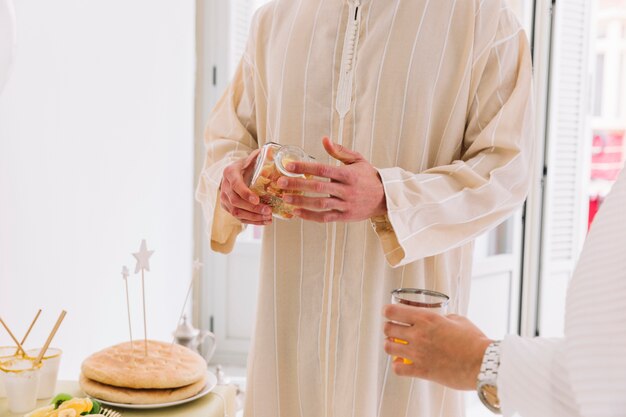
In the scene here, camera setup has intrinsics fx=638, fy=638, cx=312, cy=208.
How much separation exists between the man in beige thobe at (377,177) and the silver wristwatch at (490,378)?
381 mm

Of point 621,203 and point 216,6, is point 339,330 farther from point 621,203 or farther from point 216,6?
point 216,6

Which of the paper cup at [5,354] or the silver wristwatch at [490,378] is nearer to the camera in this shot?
the silver wristwatch at [490,378]

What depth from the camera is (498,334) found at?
10.9 ft

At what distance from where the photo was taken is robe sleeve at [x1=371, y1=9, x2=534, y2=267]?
106 centimetres

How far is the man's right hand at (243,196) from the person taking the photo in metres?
1.10

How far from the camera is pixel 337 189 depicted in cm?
99

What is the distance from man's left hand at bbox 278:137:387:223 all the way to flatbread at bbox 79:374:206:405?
1.58 feet

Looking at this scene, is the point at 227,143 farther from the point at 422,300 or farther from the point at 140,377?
the point at 422,300

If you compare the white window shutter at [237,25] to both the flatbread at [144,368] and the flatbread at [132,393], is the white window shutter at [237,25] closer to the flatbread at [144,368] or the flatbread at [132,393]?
the flatbread at [144,368]

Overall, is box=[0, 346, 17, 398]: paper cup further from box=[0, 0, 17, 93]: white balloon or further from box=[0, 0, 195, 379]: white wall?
box=[0, 0, 17, 93]: white balloon

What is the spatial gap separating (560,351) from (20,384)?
0.97 m

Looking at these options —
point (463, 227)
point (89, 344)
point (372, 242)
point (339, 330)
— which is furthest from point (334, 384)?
point (89, 344)

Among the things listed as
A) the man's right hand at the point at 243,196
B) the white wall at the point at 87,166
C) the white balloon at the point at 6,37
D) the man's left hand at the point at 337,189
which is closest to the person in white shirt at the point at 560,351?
the man's left hand at the point at 337,189

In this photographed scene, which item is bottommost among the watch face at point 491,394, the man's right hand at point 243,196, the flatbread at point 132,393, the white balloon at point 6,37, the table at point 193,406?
the table at point 193,406
